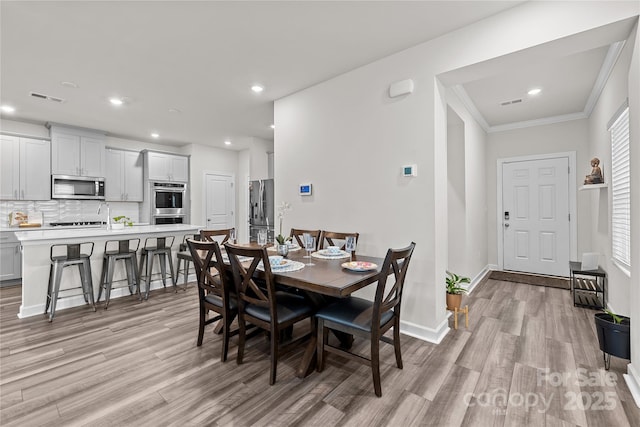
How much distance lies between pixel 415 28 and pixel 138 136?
5.74m

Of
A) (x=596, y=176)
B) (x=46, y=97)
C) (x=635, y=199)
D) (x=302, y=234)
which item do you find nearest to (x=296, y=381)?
(x=302, y=234)

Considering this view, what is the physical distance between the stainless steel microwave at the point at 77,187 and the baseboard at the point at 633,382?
7.28 meters

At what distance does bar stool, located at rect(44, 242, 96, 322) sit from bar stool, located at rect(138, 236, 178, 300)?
565 mm

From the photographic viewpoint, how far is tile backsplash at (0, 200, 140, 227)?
491 cm

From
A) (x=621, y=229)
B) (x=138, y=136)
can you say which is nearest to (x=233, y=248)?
(x=621, y=229)

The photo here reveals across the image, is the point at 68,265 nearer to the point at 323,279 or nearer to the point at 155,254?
the point at 155,254

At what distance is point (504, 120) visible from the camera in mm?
4980

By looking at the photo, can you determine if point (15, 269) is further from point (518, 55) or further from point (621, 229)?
point (621, 229)

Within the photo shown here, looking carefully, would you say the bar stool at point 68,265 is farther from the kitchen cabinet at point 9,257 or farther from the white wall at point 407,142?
the white wall at point 407,142

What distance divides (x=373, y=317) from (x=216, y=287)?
4.27 feet

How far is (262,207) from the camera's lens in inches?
209

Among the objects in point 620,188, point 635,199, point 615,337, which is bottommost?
point 615,337

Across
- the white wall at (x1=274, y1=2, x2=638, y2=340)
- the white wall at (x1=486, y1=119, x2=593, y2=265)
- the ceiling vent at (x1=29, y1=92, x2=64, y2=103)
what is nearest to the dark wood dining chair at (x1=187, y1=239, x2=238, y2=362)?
the white wall at (x1=274, y1=2, x2=638, y2=340)

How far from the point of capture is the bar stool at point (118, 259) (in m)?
3.62
